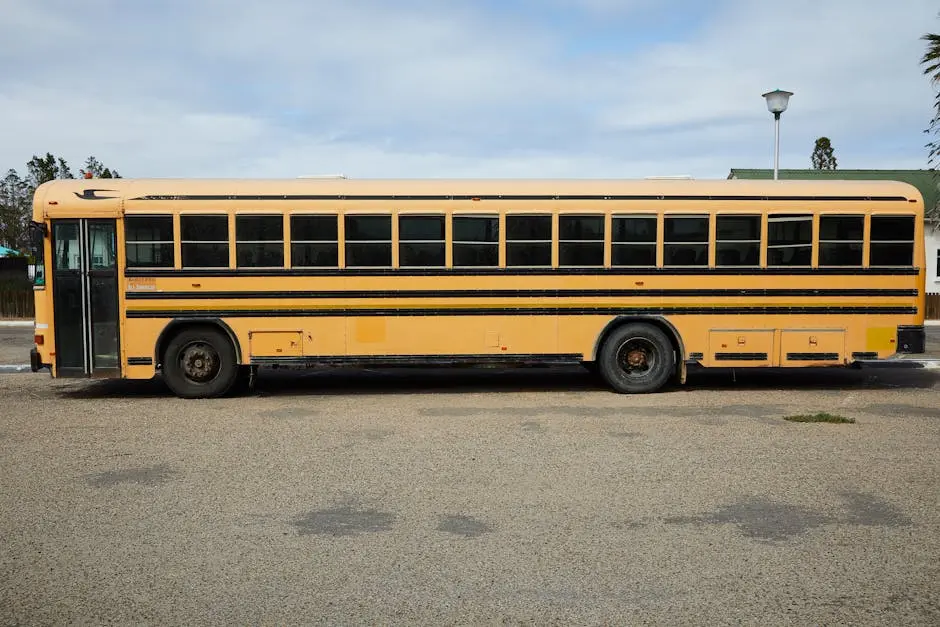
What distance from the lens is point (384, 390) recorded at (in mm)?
11234

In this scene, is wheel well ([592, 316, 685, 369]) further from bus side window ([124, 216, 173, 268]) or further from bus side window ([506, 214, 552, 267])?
bus side window ([124, 216, 173, 268])

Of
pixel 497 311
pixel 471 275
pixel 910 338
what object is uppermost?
pixel 471 275

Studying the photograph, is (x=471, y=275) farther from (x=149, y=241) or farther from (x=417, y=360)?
(x=149, y=241)

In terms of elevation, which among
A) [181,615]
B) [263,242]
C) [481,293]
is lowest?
→ [181,615]

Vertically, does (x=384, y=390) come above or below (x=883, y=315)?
below

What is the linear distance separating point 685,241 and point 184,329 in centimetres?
671

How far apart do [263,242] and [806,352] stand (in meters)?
7.35

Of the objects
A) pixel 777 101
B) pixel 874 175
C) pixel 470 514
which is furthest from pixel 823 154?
pixel 470 514

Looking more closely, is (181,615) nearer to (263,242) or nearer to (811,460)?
(811,460)

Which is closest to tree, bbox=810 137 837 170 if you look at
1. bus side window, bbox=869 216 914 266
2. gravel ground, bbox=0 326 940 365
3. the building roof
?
the building roof

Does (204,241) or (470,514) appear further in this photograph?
(204,241)

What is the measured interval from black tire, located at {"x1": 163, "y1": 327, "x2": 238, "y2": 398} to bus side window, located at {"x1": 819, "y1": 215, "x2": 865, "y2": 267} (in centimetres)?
799

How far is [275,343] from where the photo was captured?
1030cm

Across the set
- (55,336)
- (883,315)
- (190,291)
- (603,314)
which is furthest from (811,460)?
(55,336)
